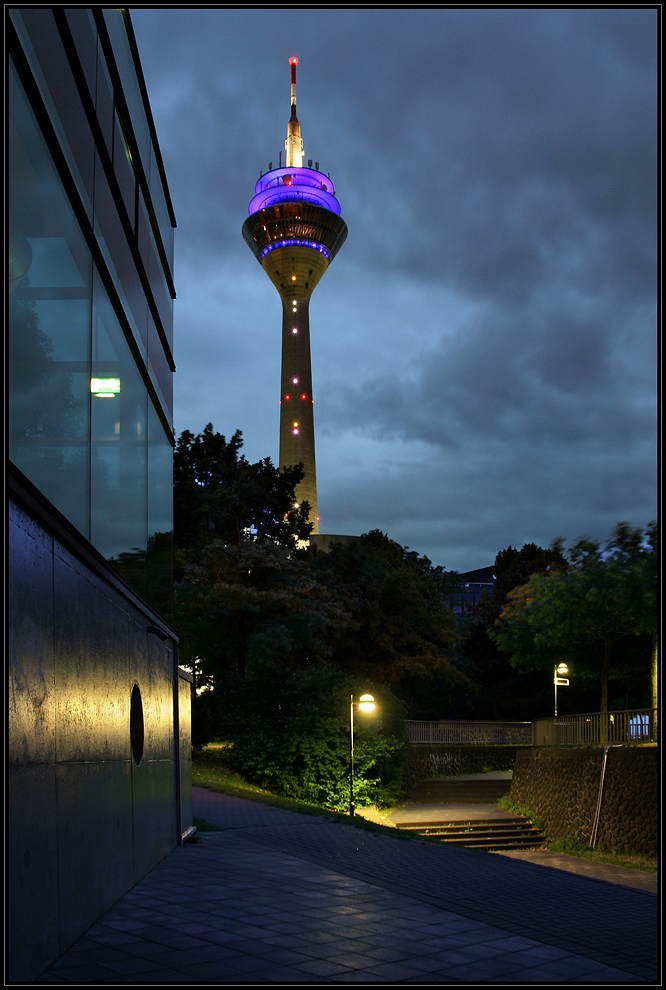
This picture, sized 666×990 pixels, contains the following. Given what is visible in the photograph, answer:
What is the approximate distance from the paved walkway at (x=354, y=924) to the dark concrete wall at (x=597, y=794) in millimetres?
6529

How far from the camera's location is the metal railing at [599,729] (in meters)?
19.3

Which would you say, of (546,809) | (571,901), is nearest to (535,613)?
(546,809)

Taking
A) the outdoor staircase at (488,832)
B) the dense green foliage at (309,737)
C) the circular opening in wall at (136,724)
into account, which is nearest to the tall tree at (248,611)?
the dense green foliage at (309,737)

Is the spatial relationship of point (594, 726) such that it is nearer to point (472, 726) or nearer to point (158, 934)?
point (472, 726)

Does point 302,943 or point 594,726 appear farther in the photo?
point 594,726

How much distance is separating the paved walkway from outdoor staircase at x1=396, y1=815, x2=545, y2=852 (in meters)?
8.68

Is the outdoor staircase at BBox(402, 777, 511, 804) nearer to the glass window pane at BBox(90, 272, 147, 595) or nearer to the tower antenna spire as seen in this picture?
the glass window pane at BBox(90, 272, 147, 595)

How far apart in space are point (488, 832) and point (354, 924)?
1490cm

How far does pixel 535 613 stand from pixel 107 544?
16664 mm

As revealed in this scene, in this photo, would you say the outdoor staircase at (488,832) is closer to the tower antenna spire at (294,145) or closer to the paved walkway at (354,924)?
the paved walkway at (354,924)

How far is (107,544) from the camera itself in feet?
23.4

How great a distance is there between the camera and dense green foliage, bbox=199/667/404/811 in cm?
2258

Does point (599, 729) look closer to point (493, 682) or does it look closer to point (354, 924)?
point (354, 924)

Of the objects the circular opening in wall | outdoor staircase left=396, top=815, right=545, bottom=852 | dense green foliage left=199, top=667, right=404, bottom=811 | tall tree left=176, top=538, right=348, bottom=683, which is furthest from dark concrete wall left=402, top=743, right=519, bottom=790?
the circular opening in wall
